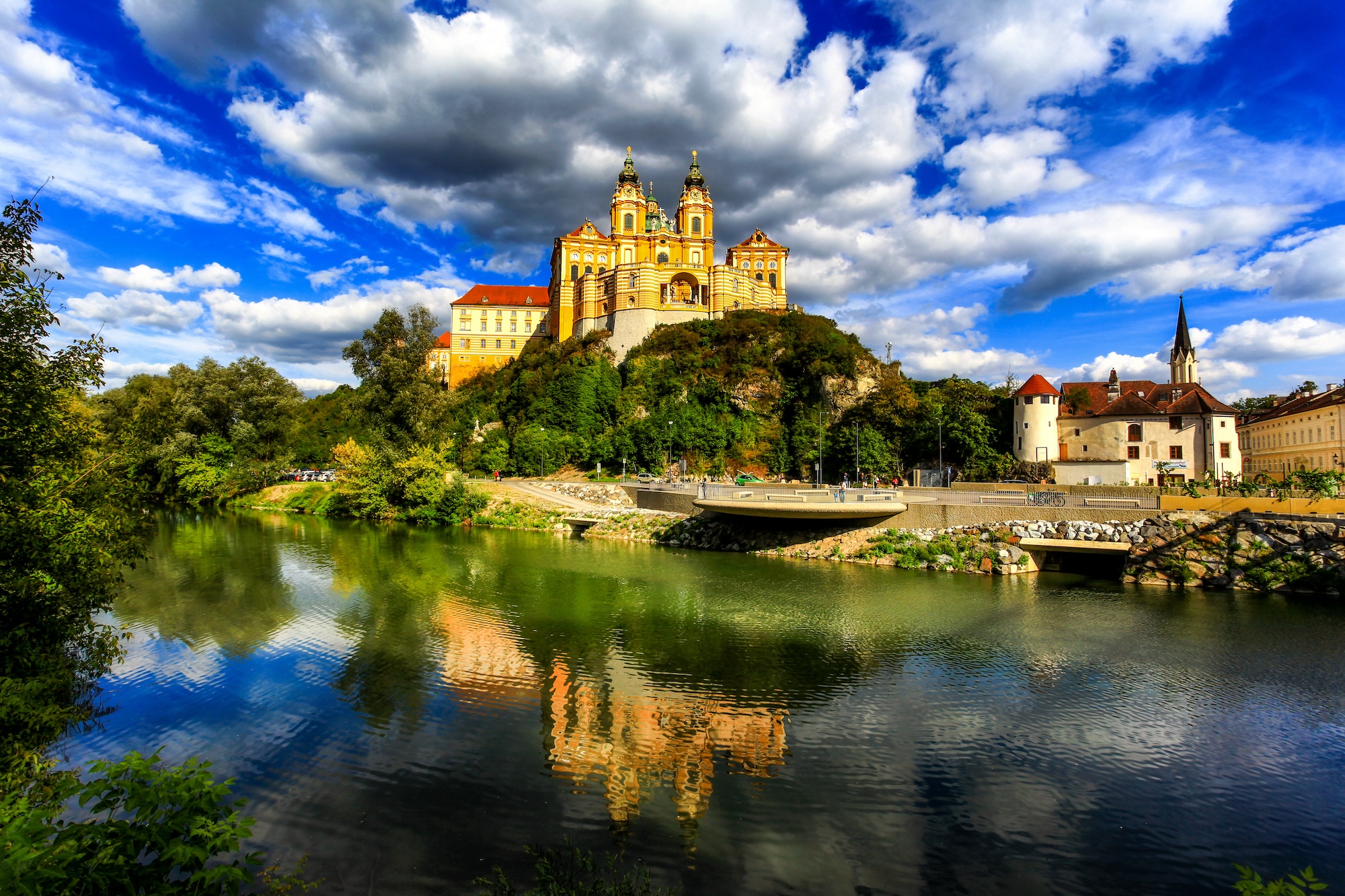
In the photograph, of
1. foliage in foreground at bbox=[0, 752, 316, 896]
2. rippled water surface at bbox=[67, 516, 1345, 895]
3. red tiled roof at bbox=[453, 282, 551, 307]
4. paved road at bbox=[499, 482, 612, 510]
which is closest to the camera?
foliage in foreground at bbox=[0, 752, 316, 896]

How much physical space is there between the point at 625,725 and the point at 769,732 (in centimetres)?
260

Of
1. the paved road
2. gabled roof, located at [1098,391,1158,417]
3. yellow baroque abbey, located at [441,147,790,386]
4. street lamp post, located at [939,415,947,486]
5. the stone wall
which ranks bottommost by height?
the stone wall

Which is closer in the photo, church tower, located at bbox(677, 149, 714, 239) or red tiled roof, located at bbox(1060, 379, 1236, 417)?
red tiled roof, located at bbox(1060, 379, 1236, 417)

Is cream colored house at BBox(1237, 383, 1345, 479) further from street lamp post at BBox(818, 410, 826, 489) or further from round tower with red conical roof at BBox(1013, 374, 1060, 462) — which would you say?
street lamp post at BBox(818, 410, 826, 489)

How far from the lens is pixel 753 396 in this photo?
2290 inches

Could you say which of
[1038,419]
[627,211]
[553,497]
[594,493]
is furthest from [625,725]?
[627,211]

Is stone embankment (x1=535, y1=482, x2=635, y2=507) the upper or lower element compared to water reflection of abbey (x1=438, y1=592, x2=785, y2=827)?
upper

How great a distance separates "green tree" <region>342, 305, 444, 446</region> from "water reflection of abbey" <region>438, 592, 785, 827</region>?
97.7ft

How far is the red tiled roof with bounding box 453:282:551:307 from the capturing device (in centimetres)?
8506

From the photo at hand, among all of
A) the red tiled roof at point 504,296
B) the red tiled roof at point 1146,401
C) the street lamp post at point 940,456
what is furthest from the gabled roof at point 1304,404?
the red tiled roof at point 504,296

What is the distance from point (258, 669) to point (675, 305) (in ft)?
195

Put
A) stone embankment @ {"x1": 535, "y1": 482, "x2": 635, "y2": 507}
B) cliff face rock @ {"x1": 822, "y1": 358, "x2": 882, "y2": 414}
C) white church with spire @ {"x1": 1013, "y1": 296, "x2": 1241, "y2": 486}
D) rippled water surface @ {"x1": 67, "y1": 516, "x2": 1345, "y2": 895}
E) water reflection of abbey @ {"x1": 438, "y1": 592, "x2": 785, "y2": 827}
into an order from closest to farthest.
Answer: rippled water surface @ {"x1": 67, "y1": 516, "x2": 1345, "y2": 895} < water reflection of abbey @ {"x1": 438, "y1": 592, "x2": 785, "y2": 827} < white church with spire @ {"x1": 1013, "y1": 296, "x2": 1241, "y2": 486} < stone embankment @ {"x1": 535, "y1": 482, "x2": 635, "y2": 507} < cliff face rock @ {"x1": 822, "y1": 358, "x2": 882, "y2": 414}

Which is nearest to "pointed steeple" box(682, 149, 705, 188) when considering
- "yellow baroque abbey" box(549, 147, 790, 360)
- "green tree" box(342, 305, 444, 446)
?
"yellow baroque abbey" box(549, 147, 790, 360)

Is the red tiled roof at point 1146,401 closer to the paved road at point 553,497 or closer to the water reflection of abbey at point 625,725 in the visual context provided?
the paved road at point 553,497
